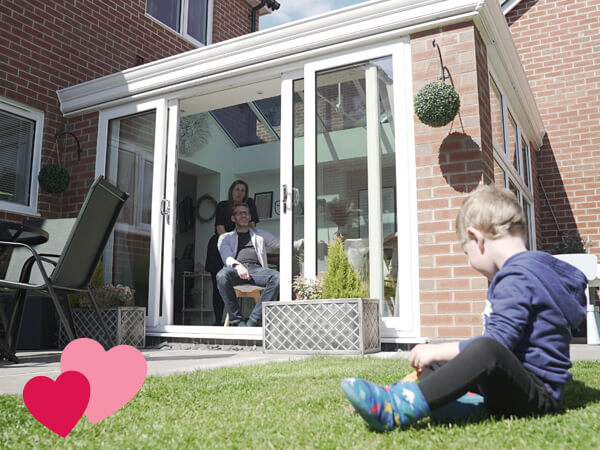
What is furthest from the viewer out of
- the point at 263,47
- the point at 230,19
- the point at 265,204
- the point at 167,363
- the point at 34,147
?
the point at 230,19

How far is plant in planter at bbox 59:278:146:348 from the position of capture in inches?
178

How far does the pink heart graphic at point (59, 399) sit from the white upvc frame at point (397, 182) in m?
2.88

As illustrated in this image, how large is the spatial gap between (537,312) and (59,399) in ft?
3.89

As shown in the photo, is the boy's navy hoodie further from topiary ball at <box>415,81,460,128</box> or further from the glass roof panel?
the glass roof panel

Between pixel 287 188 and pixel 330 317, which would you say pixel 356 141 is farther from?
pixel 330 317

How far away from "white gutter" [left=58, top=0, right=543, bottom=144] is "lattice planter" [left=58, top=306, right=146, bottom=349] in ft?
6.85

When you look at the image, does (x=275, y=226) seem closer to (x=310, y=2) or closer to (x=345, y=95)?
(x=345, y=95)

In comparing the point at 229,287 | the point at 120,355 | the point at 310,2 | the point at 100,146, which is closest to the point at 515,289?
the point at 120,355

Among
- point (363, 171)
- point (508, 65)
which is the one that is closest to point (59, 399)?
point (363, 171)

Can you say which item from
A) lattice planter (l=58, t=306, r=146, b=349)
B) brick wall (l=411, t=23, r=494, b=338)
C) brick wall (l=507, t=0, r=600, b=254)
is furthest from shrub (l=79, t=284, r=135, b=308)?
brick wall (l=507, t=0, r=600, b=254)

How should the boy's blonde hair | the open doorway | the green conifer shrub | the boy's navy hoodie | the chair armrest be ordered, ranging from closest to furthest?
the boy's navy hoodie → the boy's blonde hair → the chair armrest → the green conifer shrub → the open doorway

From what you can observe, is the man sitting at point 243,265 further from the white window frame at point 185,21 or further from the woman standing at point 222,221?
the white window frame at point 185,21

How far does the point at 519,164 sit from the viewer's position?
6.36 meters

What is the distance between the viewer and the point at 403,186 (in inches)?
161
